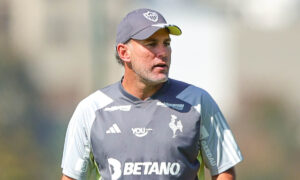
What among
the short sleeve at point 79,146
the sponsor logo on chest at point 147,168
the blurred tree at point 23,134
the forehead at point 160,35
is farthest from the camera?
the blurred tree at point 23,134

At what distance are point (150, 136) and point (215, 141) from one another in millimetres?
389

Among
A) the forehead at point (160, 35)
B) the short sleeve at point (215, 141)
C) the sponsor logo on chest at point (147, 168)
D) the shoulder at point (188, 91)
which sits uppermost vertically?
the forehead at point (160, 35)

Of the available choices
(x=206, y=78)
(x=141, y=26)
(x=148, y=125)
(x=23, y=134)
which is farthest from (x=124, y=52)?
(x=206, y=78)

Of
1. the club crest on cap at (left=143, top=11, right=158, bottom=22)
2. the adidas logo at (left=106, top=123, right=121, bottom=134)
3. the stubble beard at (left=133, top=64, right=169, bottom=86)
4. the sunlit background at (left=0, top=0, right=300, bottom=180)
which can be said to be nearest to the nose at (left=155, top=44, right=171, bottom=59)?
the stubble beard at (left=133, top=64, right=169, bottom=86)

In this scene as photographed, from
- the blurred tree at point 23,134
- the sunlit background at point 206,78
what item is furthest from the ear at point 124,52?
the blurred tree at point 23,134

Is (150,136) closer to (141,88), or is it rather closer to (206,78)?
(141,88)

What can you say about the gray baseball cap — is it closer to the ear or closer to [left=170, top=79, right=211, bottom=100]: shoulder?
the ear

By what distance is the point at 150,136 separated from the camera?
5520mm

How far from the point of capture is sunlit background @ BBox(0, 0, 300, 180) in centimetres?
1338

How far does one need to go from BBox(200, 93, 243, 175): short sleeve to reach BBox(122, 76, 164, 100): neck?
0.30m

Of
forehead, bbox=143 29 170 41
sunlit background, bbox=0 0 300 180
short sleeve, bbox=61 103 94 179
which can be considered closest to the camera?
forehead, bbox=143 29 170 41

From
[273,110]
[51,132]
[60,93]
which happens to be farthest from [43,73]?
[273,110]

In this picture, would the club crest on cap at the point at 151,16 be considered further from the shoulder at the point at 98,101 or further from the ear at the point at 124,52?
the shoulder at the point at 98,101

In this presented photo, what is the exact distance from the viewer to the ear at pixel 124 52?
18.6 ft
